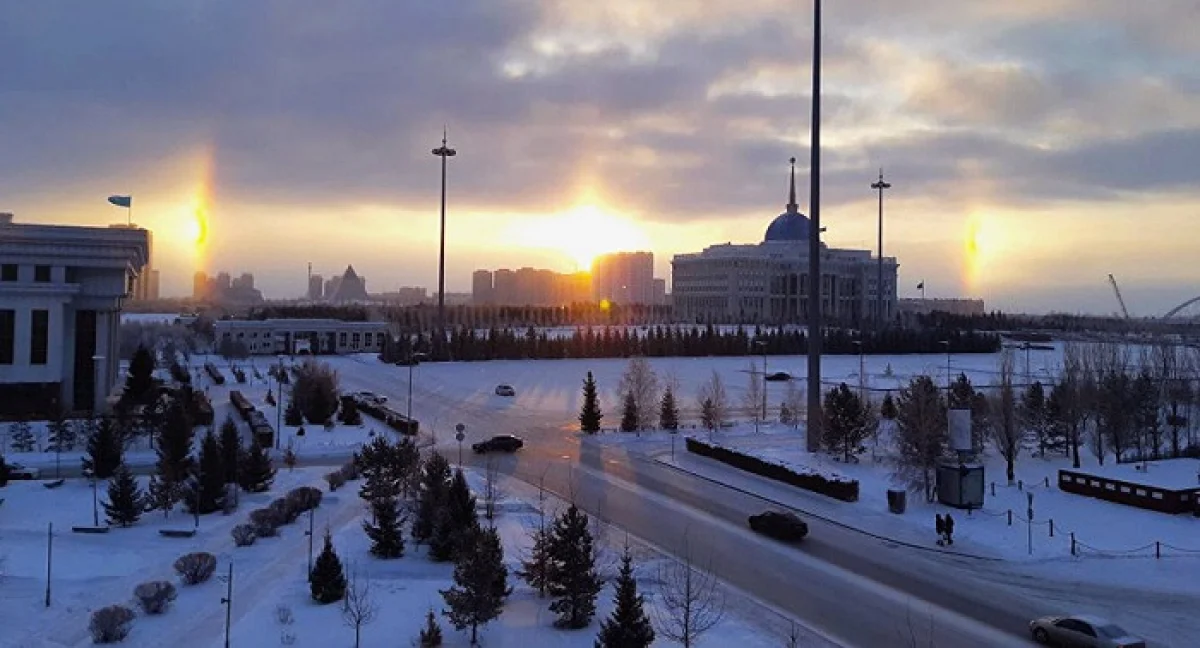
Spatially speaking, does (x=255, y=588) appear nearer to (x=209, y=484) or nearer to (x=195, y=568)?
(x=195, y=568)

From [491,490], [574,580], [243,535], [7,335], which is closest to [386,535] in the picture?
[243,535]

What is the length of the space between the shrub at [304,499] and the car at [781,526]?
445 inches

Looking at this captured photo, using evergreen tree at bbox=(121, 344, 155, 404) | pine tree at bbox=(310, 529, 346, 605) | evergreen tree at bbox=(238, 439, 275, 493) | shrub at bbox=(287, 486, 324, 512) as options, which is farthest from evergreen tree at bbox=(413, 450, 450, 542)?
evergreen tree at bbox=(121, 344, 155, 404)

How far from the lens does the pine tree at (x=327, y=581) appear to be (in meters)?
16.4

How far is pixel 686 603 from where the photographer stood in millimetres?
14109

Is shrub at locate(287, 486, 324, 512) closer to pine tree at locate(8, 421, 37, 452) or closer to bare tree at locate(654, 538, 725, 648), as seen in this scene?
bare tree at locate(654, 538, 725, 648)

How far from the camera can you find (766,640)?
14945mm

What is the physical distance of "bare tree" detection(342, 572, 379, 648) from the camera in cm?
1477

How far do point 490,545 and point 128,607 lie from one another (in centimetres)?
651

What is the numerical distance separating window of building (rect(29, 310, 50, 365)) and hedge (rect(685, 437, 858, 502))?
2903cm

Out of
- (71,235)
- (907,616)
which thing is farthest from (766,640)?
(71,235)

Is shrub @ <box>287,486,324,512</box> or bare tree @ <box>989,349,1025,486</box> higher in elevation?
bare tree @ <box>989,349,1025,486</box>

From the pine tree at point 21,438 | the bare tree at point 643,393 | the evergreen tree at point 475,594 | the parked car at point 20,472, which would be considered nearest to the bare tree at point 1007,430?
the bare tree at point 643,393

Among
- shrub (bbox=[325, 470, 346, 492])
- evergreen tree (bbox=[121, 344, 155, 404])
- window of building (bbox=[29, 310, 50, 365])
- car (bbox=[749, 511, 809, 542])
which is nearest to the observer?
car (bbox=[749, 511, 809, 542])
